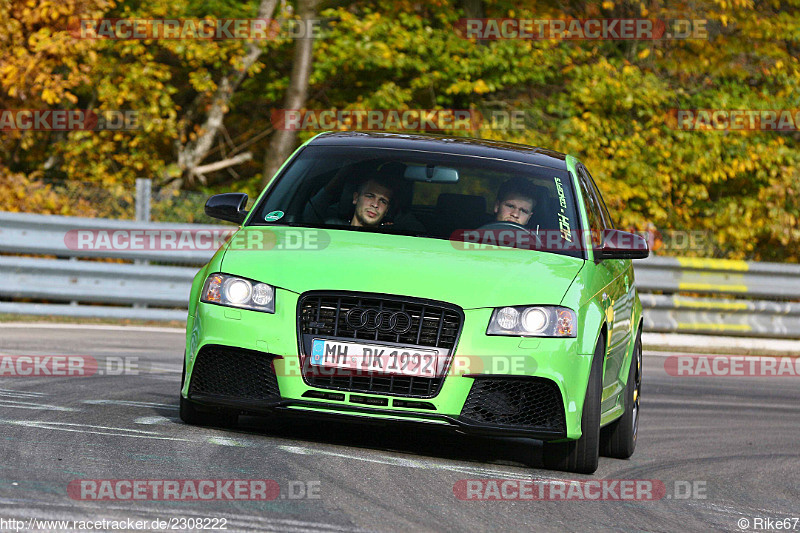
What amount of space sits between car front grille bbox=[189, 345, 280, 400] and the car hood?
373 millimetres

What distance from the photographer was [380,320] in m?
6.56

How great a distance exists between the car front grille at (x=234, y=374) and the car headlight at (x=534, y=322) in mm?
1057

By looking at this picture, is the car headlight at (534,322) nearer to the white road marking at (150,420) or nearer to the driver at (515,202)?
the driver at (515,202)

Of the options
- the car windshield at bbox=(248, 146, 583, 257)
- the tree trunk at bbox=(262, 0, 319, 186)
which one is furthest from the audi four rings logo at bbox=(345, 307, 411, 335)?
the tree trunk at bbox=(262, 0, 319, 186)

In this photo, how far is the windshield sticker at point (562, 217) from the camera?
7711 mm

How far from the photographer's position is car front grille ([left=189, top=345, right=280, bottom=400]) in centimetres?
671

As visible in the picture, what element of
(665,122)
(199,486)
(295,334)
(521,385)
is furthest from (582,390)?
(665,122)

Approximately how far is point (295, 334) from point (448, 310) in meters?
0.71

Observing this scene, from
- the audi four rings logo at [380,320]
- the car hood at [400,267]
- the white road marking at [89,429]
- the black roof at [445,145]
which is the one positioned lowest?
the white road marking at [89,429]

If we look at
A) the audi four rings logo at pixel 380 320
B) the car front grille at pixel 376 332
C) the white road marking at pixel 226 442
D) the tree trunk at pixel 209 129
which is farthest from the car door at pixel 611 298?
the tree trunk at pixel 209 129

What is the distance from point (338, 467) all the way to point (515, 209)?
210cm

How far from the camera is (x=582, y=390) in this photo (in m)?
6.78

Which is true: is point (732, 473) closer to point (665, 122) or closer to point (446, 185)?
point (446, 185)

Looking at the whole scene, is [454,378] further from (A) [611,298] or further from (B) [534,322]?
(A) [611,298]
